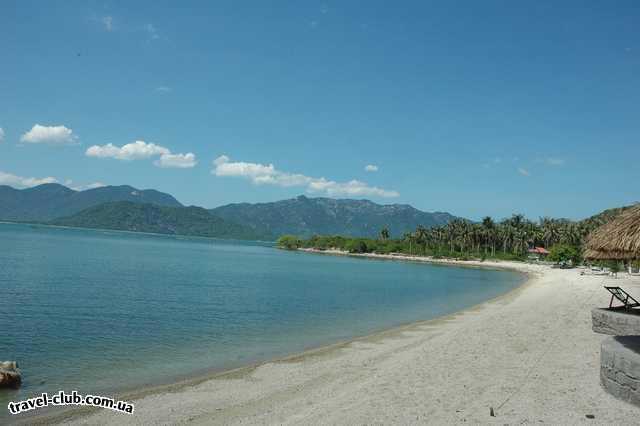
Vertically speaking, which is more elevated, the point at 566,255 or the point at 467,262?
the point at 566,255

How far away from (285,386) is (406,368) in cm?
379

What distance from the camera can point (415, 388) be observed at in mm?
11750

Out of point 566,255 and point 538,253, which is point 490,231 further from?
point 566,255

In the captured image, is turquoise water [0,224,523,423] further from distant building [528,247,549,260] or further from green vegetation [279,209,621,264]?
distant building [528,247,549,260]

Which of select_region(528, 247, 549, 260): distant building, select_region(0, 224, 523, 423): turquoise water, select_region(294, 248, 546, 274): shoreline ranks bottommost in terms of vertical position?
select_region(0, 224, 523, 423): turquoise water

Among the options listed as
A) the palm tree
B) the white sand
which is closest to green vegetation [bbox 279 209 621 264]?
the palm tree

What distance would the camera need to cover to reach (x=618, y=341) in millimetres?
11773

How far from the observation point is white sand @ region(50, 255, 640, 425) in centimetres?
966

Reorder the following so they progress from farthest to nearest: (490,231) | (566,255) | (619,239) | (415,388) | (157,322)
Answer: (490,231), (566,255), (157,322), (619,239), (415,388)

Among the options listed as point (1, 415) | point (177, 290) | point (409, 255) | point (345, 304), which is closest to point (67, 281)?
point (177, 290)

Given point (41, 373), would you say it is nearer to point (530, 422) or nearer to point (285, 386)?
point (285, 386)

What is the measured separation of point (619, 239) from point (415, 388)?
256 inches

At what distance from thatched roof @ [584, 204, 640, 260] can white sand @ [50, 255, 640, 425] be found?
3.19 meters

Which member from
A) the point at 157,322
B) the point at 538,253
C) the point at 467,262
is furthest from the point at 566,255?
the point at 157,322
